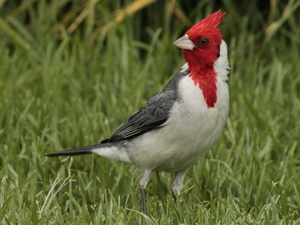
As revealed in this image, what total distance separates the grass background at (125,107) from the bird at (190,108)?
0.86ft

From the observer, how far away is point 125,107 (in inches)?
227

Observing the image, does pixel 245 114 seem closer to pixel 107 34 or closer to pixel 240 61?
pixel 240 61

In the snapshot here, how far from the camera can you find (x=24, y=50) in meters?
6.90

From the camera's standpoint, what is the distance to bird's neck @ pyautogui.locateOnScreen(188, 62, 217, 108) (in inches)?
161

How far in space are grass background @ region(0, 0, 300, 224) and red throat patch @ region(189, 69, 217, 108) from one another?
0.58m

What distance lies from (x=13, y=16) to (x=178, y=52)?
1671mm

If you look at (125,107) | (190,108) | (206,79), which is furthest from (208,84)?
(125,107)

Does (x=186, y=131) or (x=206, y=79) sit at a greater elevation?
(x=206, y=79)

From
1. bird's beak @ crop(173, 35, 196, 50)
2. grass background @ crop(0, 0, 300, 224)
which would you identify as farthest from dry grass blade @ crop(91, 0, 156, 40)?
bird's beak @ crop(173, 35, 196, 50)

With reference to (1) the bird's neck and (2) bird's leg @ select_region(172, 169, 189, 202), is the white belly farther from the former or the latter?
(2) bird's leg @ select_region(172, 169, 189, 202)

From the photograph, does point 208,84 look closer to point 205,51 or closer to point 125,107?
point 205,51

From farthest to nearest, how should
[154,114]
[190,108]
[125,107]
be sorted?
[125,107] → [154,114] → [190,108]

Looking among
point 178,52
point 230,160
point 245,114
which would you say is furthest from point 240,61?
point 230,160

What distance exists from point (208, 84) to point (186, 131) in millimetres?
286
